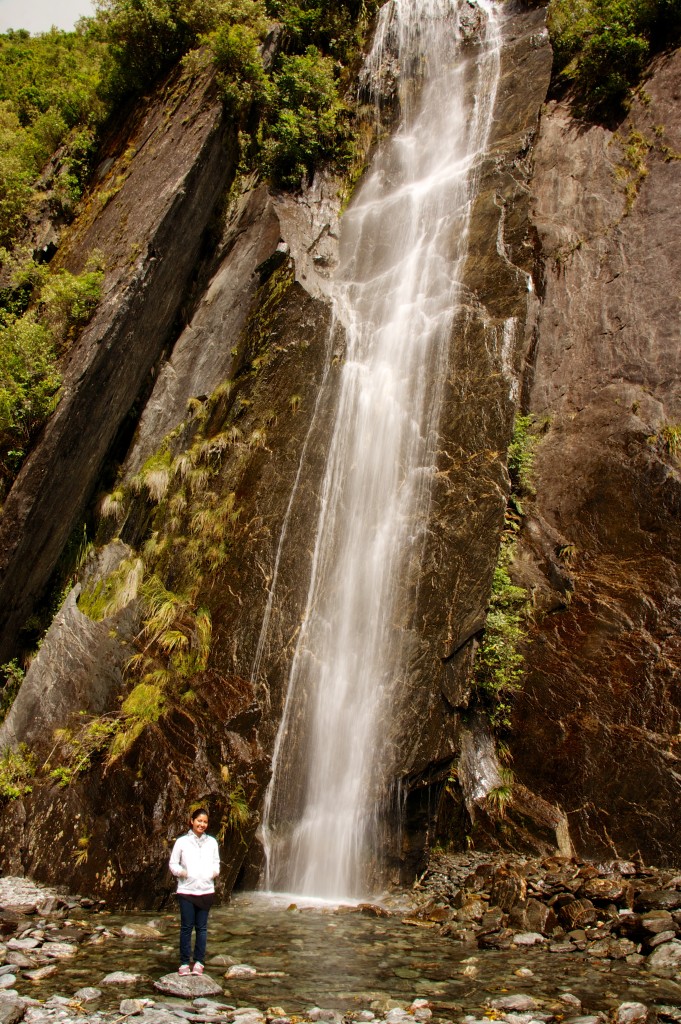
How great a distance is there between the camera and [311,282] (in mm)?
13758

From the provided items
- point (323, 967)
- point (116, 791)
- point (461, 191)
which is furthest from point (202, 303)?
point (323, 967)

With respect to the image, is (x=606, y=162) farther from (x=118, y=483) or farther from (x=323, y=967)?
(x=323, y=967)

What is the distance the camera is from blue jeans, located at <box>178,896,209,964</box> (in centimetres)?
525

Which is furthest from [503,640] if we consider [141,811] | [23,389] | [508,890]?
[23,389]

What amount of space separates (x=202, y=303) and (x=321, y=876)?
11.6 m

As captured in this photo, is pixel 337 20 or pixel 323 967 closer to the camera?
pixel 323 967

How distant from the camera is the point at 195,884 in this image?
17.7 ft

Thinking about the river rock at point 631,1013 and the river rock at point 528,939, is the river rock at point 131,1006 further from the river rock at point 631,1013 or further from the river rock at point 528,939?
the river rock at point 528,939

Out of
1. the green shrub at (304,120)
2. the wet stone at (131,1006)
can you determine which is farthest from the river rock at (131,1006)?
the green shrub at (304,120)

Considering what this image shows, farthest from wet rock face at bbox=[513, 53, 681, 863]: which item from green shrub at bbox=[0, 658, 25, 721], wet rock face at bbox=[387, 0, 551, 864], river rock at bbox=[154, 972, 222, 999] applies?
green shrub at bbox=[0, 658, 25, 721]

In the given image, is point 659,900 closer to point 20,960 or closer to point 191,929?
point 191,929

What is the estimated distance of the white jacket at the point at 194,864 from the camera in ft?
17.7

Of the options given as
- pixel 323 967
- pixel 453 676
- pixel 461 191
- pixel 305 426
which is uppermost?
pixel 461 191

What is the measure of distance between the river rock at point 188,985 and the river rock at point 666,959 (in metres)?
3.49
